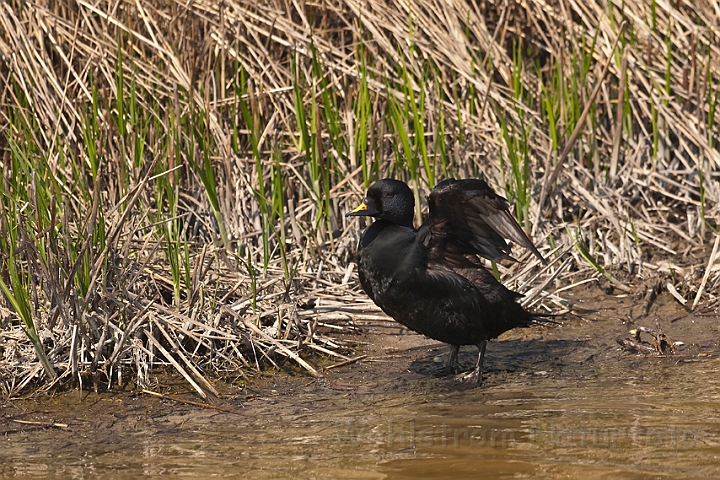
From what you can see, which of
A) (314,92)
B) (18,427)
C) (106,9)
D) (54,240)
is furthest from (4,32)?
(18,427)

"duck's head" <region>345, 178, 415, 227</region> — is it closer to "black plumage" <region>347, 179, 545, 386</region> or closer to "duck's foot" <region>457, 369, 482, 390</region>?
"black plumage" <region>347, 179, 545, 386</region>

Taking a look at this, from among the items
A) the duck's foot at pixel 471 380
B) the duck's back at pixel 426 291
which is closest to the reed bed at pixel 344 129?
the duck's back at pixel 426 291

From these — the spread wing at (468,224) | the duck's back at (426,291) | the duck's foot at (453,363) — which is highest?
the spread wing at (468,224)

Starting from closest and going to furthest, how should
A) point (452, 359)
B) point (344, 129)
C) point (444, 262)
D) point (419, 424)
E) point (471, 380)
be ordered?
point (419, 424), point (471, 380), point (444, 262), point (452, 359), point (344, 129)

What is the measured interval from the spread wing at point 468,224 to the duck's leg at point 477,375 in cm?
40

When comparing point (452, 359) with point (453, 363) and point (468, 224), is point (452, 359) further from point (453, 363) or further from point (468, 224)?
point (468, 224)

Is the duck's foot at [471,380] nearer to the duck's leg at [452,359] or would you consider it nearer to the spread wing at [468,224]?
the duck's leg at [452,359]

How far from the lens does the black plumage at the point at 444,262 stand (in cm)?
467

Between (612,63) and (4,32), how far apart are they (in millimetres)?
3583

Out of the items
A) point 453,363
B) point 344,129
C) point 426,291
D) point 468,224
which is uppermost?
point 344,129

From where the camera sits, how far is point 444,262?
4852 mm

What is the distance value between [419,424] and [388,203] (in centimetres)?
120

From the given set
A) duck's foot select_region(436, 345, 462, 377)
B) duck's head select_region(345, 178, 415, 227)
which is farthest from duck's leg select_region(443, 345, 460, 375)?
duck's head select_region(345, 178, 415, 227)

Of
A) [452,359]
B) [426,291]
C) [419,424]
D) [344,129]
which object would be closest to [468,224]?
[426,291]
